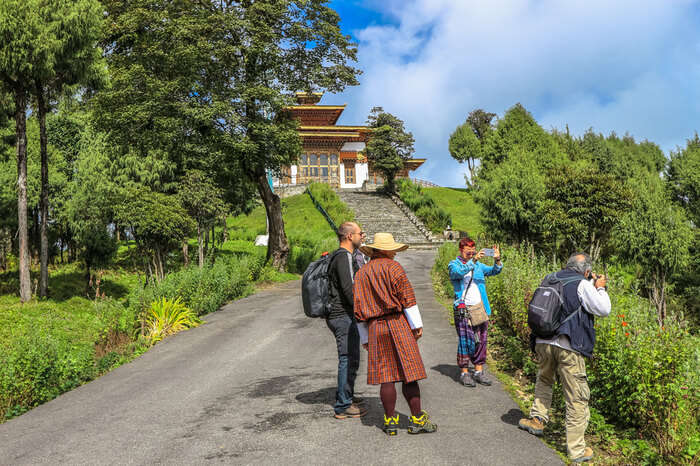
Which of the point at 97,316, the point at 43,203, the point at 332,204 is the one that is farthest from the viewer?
the point at 332,204

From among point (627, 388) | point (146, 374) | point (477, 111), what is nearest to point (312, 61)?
point (146, 374)

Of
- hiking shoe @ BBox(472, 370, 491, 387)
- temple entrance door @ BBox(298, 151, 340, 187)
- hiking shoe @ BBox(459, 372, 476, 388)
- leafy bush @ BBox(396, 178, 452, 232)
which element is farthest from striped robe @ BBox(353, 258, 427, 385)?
temple entrance door @ BBox(298, 151, 340, 187)

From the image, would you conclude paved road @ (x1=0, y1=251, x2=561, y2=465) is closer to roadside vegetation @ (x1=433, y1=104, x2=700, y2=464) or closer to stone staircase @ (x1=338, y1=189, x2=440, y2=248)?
roadside vegetation @ (x1=433, y1=104, x2=700, y2=464)

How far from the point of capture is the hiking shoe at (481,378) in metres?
6.64

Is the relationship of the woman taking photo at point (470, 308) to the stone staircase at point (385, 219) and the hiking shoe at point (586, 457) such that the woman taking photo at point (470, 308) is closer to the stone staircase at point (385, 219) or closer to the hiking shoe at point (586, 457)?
the hiking shoe at point (586, 457)

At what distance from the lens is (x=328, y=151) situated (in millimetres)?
53094

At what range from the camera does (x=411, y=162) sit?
60281 millimetres

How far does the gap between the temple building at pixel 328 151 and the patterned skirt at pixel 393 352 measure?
45491 millimetres

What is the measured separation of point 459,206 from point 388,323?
46.4m

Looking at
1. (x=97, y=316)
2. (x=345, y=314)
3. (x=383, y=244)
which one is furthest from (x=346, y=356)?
(x=97, y=316)

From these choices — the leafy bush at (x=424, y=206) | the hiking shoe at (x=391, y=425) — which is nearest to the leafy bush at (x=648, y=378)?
the hiking shoe at (x=391, y=425)

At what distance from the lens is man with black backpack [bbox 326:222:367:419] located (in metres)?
5.41

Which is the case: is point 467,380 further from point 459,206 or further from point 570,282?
point 459,206

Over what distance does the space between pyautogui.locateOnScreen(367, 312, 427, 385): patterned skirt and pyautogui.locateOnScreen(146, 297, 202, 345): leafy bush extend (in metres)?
7.41
